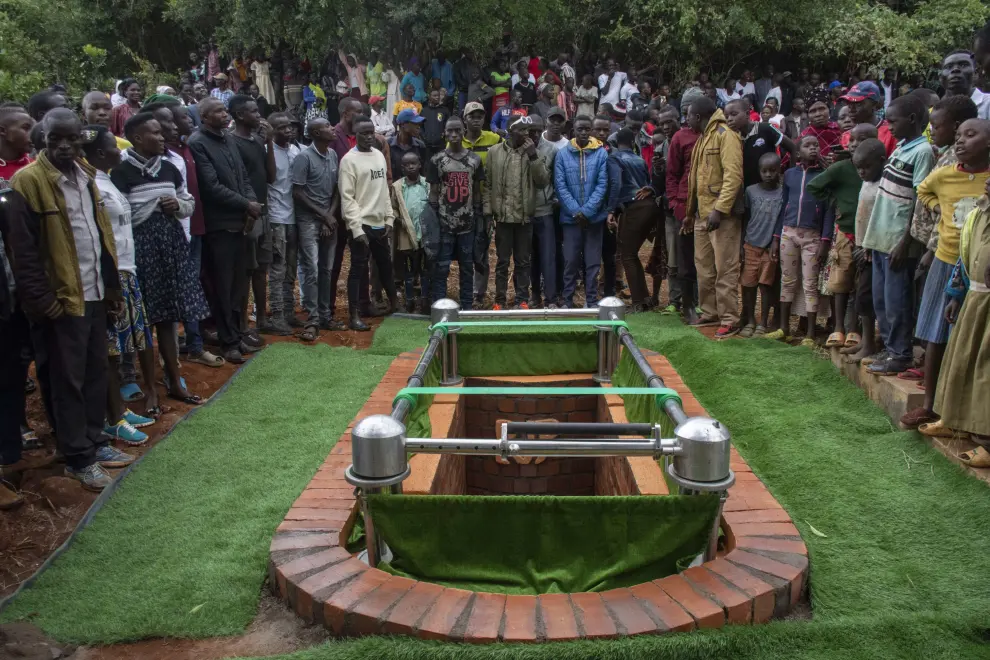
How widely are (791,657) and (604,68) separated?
1448 cm

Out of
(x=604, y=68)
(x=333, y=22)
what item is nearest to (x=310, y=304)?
(x=333, y=22)

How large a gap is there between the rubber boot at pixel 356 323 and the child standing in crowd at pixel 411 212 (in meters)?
0.70

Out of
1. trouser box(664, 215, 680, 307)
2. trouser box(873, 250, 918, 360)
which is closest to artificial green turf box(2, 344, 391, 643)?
trouser box(873, 250, 918, 360)

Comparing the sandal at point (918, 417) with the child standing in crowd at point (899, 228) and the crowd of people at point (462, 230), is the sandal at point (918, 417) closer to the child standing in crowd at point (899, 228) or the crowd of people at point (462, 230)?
the crowd of people at point (462, 230)

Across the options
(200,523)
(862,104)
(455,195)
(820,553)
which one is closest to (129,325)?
(200,523)

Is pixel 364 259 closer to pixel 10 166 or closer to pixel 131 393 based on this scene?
pixel 131 393

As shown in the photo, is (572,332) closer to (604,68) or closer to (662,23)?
(604,68)

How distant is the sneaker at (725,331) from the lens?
657 cm

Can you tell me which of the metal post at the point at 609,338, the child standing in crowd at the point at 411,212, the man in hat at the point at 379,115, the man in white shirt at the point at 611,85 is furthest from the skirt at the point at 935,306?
the man in white shirt at the point at 611,85

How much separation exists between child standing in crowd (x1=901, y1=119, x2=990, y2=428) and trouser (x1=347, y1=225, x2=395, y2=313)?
454 centimetres

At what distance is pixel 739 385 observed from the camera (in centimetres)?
459

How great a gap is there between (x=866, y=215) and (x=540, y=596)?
147 inches

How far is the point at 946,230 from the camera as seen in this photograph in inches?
157

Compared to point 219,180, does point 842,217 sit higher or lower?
lower
